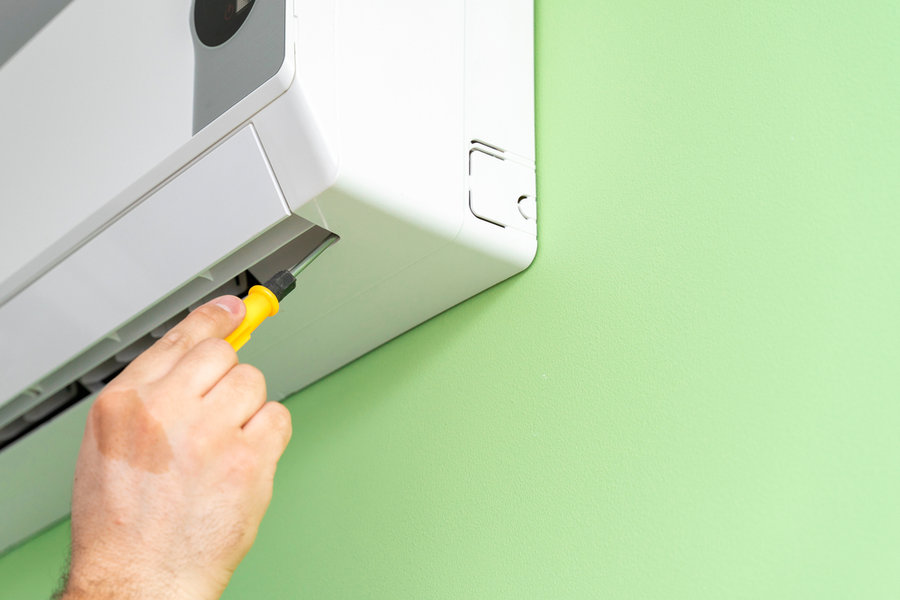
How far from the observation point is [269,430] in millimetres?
554

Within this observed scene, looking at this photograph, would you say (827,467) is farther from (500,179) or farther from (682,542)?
(500,179)

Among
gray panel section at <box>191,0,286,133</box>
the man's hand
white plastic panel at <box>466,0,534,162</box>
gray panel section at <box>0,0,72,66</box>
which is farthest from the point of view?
gray panel section at <box>0,0,72,66</box>

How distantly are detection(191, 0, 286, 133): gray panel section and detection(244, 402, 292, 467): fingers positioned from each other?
0.23 metres

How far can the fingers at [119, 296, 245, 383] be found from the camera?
0.55 meters

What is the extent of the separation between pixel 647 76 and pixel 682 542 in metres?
0.36

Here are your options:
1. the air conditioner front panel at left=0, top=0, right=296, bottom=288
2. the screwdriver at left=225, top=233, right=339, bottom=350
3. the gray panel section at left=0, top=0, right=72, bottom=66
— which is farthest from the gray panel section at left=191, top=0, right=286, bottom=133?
the gray panel section at left=0, top=0, right=72, bottom=66

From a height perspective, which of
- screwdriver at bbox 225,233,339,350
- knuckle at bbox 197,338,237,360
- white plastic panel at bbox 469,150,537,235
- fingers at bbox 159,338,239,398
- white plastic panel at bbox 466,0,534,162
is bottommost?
fingers at bbox 159,338,239,398

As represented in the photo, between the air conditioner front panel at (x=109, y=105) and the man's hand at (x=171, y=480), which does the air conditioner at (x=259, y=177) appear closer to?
the air conditioner front panel at (x=109, y=105)

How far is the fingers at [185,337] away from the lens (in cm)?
55

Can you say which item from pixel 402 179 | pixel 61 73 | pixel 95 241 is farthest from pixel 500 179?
pixel 61 73

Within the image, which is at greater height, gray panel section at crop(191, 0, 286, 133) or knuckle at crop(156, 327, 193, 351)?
gray panel section at crop(191, 0, 286, 133)

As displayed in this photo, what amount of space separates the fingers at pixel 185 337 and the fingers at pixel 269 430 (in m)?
0.06

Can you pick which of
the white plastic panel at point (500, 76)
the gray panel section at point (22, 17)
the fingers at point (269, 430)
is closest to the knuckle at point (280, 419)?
the fingers at point (269, 430)

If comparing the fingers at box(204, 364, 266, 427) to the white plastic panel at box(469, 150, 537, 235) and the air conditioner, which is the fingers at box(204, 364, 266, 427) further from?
the white plastic panel at box(469, 150, 537, 235)
